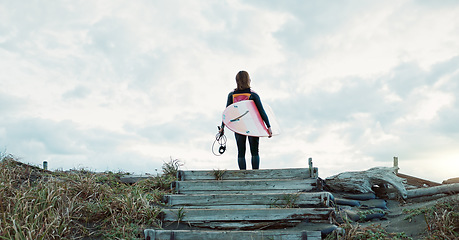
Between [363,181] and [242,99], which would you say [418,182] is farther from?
[242,99]

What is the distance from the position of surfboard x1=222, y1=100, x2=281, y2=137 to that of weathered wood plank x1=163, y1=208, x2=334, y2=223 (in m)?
2.55

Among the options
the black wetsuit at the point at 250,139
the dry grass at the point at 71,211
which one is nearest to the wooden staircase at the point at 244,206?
the dry grass at the point at 71,211

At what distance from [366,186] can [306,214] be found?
3.25 metres

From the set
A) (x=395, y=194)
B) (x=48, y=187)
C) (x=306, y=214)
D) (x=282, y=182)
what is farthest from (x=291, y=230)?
(x=395, y=194)

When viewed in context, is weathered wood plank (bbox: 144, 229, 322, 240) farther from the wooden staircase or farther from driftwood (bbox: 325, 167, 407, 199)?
driftwood (bbox: 325, 167, 407, 199)

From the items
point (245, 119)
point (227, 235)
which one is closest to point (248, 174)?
point (245, 119)

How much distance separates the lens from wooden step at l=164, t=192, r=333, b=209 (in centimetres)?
598

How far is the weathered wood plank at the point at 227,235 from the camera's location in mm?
4930

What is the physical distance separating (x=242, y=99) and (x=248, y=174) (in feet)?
5.29

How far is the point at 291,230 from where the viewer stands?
205 inches

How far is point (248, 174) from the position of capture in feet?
24.5

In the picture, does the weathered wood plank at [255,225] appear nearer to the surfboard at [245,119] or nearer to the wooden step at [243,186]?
the wooden step at [243,186]

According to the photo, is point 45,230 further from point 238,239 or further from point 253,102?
point 253,102

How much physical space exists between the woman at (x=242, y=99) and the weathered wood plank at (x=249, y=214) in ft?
8.15
